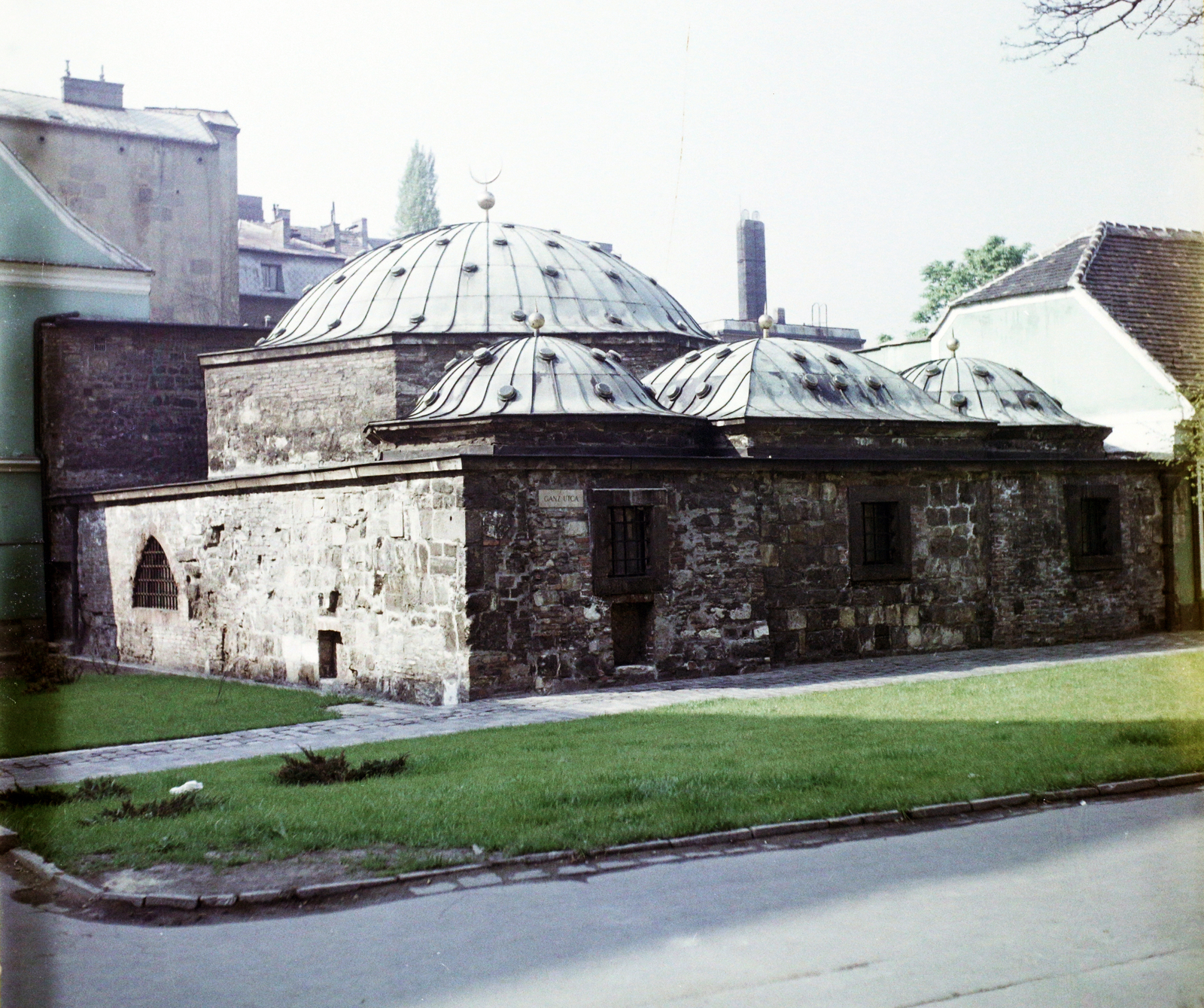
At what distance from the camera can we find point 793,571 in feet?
61.6

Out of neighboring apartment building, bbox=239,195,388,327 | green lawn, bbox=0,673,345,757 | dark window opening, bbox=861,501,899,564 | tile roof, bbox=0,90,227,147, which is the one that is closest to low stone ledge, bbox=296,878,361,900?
green lawn, bbox=0,673,345,757

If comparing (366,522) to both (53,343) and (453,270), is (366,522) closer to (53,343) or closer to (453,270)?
(453,270)

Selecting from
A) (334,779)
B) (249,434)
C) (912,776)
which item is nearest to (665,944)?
(912,776)

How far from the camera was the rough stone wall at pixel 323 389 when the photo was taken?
21812 millimetres

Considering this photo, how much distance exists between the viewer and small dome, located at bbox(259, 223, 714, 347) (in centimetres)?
2303

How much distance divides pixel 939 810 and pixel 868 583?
1116 centimetres

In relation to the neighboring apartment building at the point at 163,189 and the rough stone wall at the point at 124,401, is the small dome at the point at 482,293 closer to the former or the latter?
the rough stone wall at the point at 124,401

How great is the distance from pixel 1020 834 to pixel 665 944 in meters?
2.85

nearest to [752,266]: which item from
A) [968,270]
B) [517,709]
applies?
[968,270]

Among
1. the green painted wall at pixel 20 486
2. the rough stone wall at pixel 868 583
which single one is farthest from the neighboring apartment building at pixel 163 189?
the rough stone wall at pixel 868 583

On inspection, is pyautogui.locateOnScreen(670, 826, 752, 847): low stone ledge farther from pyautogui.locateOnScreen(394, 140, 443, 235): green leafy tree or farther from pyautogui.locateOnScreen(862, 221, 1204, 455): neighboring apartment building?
pyautogui.locateOnScreen(394, 140, 443, 235): green leafy tree

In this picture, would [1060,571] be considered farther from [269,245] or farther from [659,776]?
[269,245]

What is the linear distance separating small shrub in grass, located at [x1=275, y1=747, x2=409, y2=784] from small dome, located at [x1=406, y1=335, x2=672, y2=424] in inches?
304

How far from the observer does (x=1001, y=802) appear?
873 centimetres
